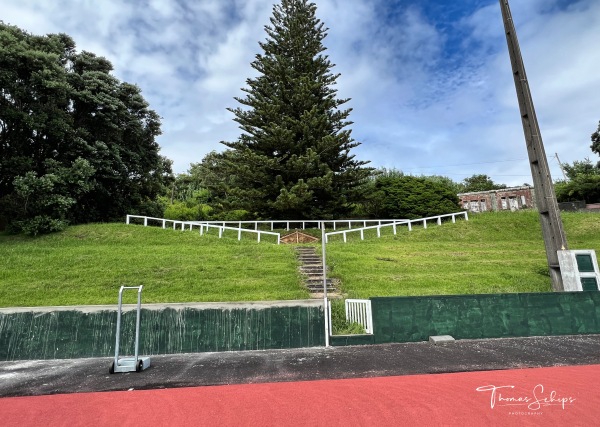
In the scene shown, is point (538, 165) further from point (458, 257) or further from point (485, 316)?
point (485, 316)

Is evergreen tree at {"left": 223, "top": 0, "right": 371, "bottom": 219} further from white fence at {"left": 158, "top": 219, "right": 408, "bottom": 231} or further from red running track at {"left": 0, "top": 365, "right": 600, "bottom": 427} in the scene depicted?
red running track at {"left": 0, "top": 365, "right": 600, "bottom": 427}

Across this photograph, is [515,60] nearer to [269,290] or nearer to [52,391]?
[269,290]

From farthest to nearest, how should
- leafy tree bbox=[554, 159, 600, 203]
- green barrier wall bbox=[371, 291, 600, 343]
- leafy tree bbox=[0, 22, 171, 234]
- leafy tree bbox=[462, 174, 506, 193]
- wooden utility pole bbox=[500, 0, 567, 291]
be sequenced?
leafy tree bbox=[462, 174, 506, 193]
leafy tree bbox=[554, 159, 600, 203]
leafy tree bbox=[0, 22, 171, 234]
wooden utility pole bbox=[500, 0, 567, 291]
green barrier wall bbox=[371, 291, 600, 343]

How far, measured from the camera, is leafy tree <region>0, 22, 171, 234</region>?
22.1 meters

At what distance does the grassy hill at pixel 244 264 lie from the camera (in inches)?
495

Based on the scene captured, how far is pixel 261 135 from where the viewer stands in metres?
29.9

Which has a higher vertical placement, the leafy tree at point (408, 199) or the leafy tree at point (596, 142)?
the leafy tree at point (596, 142)

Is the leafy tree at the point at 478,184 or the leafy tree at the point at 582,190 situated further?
the leafy tree at the point at 478,184

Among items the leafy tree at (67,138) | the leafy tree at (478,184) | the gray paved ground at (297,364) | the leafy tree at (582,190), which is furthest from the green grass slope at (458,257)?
the leafy tree at (478,184)

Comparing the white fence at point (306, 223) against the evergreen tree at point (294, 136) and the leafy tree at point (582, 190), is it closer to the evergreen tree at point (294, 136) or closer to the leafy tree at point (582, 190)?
the evergreen tree at point (294, 136)

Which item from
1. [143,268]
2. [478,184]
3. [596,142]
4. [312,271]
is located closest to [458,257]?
[312,271]

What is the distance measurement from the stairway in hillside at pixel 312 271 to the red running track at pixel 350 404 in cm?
691

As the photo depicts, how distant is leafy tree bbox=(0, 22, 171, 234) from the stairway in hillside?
15560 mm

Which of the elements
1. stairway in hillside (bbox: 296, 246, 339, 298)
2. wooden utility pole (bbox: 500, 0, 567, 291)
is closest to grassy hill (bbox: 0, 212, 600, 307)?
stairway in hillside (bbox: 296, 246, 339, 298)
